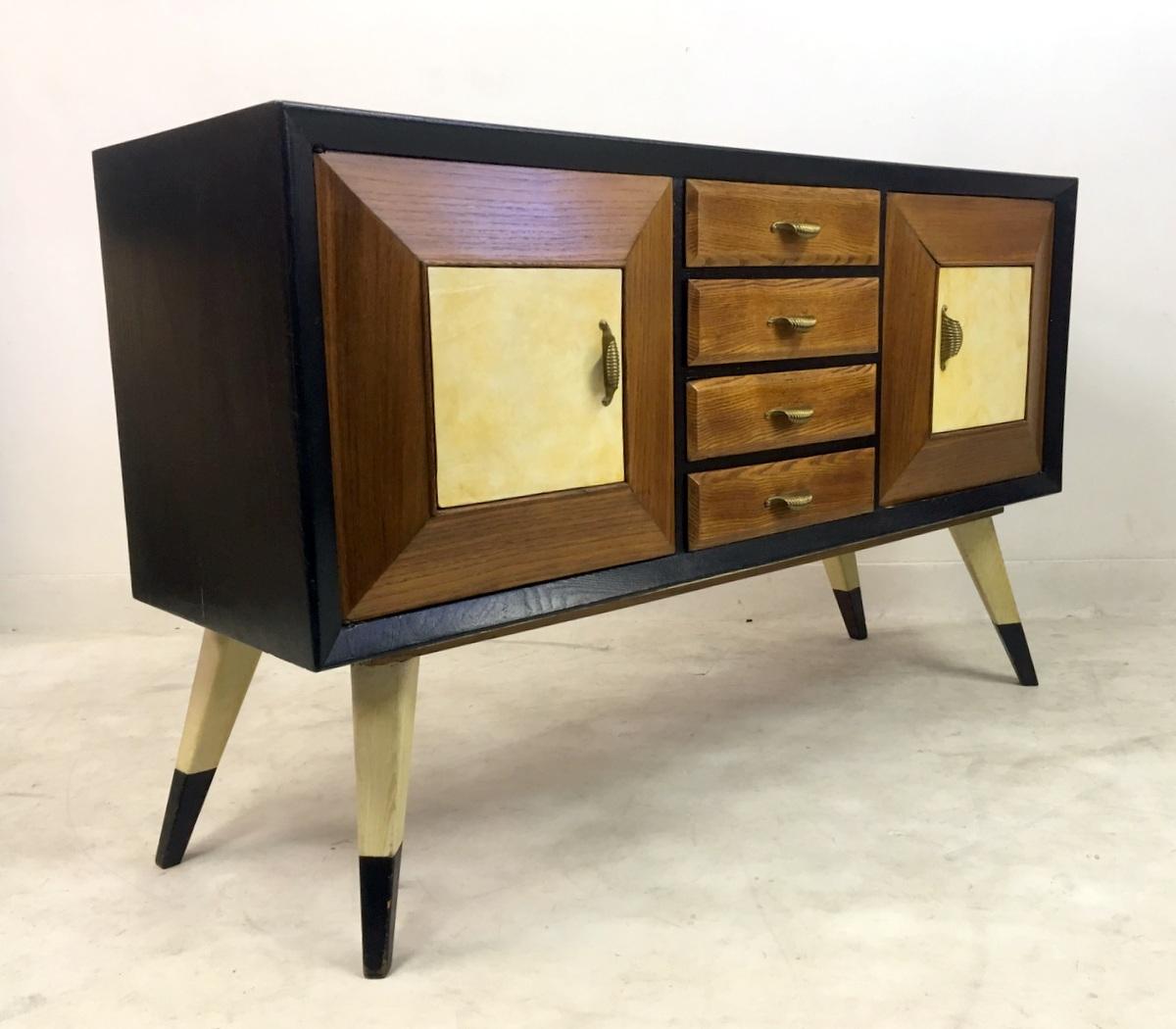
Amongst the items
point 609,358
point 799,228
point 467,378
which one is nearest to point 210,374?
A: point 467,378

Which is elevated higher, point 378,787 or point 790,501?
point 790,501

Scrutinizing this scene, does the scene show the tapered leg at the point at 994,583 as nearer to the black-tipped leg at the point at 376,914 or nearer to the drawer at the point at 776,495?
the drawer at the point at 776,495

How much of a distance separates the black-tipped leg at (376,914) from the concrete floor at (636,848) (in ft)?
0.06

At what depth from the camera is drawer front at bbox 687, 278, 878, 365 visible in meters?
1.03

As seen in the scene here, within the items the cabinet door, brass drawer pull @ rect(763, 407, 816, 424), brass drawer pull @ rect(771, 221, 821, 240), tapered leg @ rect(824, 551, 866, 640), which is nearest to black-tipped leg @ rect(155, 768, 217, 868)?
the cabinet door

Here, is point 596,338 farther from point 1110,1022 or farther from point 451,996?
point 1110,1022

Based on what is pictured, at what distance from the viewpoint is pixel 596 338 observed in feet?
3.13

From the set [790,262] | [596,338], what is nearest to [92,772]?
[596,338]

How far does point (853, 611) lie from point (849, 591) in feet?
0.11

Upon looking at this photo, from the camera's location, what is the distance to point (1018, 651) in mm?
1530

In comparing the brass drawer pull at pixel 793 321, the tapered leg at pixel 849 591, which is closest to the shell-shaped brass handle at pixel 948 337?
the brass drawer pull at pixel 793 321

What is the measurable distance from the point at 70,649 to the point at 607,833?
3.55ft

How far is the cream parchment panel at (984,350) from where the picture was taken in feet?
4.16

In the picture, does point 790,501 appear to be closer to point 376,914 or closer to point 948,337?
point 948,337
